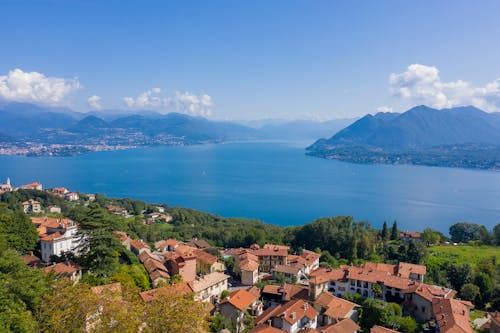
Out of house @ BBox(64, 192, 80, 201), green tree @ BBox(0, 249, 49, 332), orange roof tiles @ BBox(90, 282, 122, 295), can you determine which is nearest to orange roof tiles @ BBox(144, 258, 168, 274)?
orange roof tiles @ BBox(90, 282, 122, 295)

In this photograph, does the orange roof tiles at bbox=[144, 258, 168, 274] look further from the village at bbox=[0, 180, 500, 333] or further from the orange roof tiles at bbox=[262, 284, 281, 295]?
the orange roof tiles at bbox=[262, 284, 281, 295]

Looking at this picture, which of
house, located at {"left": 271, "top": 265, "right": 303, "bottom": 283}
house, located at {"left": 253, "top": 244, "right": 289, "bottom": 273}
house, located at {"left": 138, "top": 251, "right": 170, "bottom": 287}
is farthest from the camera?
house, located at {"left": 253, "top": 244, "right": 289, "bottom": 273}

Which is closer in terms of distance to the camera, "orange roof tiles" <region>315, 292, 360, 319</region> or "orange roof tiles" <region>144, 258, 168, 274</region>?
"orange roof tiles" <region>315, 292, 360, 319</region>

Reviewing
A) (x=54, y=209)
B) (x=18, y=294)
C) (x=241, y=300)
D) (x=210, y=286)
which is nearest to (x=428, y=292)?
(x=241, y=300)

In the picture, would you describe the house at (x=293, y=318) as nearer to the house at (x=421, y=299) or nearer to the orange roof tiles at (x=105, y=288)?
the house at (x=421, y=299)

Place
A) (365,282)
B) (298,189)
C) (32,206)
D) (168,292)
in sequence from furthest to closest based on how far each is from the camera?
(298,189), (32,206), (365,282), (168,292)

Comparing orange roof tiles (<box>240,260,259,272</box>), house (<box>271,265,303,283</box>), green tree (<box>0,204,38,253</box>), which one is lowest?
house (<box>271,265,303,283</box>)

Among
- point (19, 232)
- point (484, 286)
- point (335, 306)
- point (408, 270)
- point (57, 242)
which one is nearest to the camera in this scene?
point (335, 306)

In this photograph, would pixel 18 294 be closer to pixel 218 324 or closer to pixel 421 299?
pixel 218 324

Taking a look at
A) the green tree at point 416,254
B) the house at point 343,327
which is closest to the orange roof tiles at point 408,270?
the green tree at point 416,254
